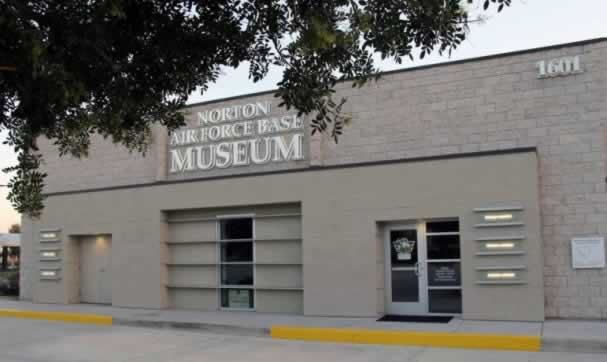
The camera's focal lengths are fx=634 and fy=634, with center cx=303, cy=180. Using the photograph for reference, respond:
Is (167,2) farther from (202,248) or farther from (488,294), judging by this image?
(202,248)

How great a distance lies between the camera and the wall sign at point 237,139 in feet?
56.5

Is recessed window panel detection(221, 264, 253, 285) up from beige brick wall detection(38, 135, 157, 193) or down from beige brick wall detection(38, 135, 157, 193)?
down

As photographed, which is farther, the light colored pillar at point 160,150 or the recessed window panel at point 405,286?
the light colored pillar at point 160,150

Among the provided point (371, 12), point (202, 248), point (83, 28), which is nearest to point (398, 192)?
point (202, 248)

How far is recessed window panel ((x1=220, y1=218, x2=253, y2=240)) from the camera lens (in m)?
17.6

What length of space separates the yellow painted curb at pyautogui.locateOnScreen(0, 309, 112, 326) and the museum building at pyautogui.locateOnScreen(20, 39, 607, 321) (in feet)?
6.17

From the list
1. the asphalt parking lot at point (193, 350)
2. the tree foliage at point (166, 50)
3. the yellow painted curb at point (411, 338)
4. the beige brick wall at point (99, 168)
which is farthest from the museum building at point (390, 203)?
the tree foliage at point (166, 50)

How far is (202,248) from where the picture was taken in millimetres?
18281

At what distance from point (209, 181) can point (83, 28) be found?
1170 cm

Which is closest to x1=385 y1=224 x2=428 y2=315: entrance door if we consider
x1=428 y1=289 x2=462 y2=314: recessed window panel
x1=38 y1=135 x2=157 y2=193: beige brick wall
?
x1=428 y1=289 x2=462 y2=314: recessed window panel

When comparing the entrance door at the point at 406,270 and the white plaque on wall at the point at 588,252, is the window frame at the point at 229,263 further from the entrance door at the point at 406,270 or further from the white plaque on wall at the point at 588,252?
the white plaque on wall at the point at 588,252

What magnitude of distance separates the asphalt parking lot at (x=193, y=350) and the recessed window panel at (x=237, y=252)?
335 cm

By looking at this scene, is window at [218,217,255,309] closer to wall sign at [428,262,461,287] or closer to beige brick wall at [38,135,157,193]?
beige brick wall at [38,135,157,193]

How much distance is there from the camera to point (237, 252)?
58.3 feet
